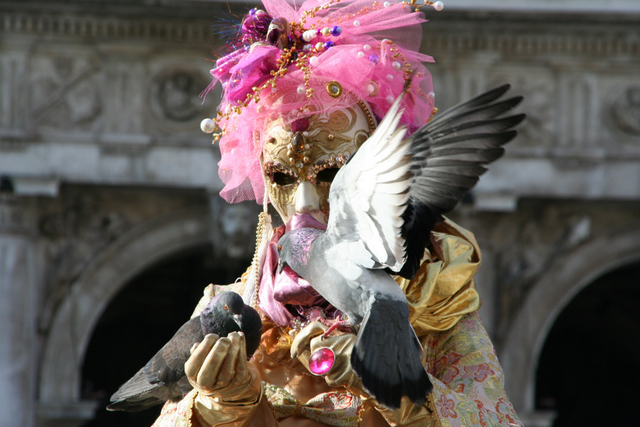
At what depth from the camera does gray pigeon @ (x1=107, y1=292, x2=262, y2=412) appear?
1982mm

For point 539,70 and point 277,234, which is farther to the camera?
point 539,70

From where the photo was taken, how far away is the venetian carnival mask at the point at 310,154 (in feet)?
7.14

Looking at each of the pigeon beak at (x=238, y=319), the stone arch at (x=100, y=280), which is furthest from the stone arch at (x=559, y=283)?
the pigeon beak at (x=238, y=319)

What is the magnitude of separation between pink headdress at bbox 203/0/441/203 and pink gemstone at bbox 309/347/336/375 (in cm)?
61

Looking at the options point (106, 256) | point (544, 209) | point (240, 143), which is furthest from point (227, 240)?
point (240, 143)

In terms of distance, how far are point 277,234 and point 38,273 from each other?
580cm

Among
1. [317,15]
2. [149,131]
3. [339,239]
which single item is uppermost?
[149,131]

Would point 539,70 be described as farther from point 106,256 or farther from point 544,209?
point 106,256

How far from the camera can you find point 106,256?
7730 millimetres

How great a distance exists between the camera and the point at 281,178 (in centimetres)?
224

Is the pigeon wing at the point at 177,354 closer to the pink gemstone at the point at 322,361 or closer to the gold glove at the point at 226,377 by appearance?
the gold glove at the point at 226,377

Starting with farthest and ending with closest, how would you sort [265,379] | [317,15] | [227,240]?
[227,240], [317,15], [265,379]

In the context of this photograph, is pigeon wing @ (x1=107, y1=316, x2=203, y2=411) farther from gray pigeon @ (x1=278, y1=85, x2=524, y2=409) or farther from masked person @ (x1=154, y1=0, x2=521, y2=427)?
gray pigeon @ (x1=278, y1=85, x2=524, y2=409)

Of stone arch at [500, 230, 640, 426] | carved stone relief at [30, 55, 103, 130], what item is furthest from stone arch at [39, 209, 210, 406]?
stone arch at [500, 230, 640, 426]
